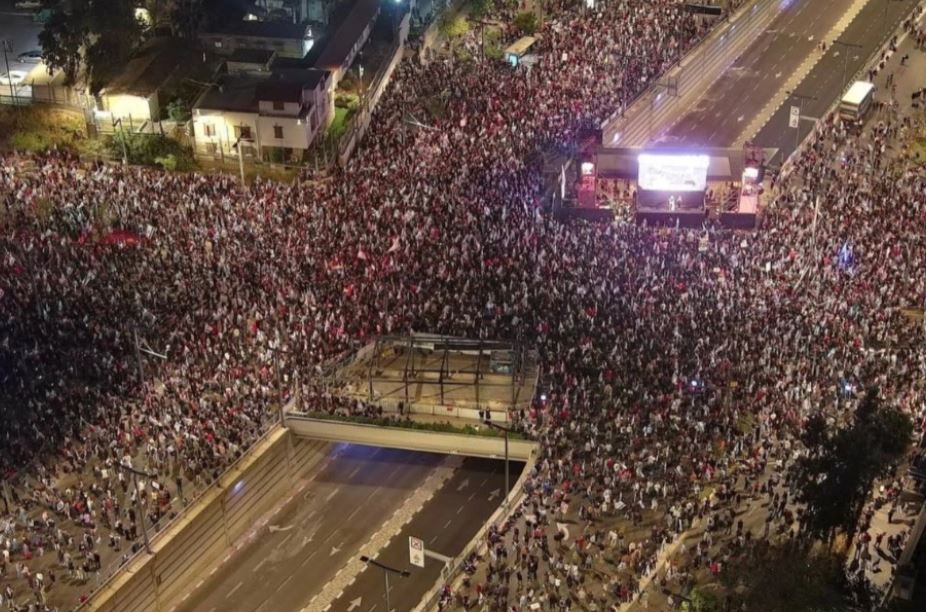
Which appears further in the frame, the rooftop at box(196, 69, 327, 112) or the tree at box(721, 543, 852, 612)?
the rooftop at box(196, 69, 327, 112)

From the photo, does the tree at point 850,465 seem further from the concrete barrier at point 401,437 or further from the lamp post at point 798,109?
the lamp post at point 798,109

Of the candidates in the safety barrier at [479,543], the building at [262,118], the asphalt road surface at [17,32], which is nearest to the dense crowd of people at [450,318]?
the safety barrier at [479,543]

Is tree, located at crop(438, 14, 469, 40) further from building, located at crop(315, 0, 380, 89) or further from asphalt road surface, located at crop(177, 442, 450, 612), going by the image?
asphalt road surface, located at crop(177, 442, 450, 612)

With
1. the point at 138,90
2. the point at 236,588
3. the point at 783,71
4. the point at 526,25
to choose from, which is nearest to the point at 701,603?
the point at 236,588

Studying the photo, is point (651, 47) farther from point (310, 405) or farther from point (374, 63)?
point (310, 405)

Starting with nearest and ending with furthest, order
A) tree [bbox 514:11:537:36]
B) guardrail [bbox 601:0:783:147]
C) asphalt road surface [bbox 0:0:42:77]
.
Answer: guardrail [bbox 601:0:783:147], asphalt road surface [bbox 0:0:42:77], tree [bbox 514:11:537:36]

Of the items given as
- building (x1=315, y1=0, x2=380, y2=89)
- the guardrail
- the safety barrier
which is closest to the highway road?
the guardrail

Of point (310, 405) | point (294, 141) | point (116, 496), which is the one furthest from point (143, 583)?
point (294, 141)
